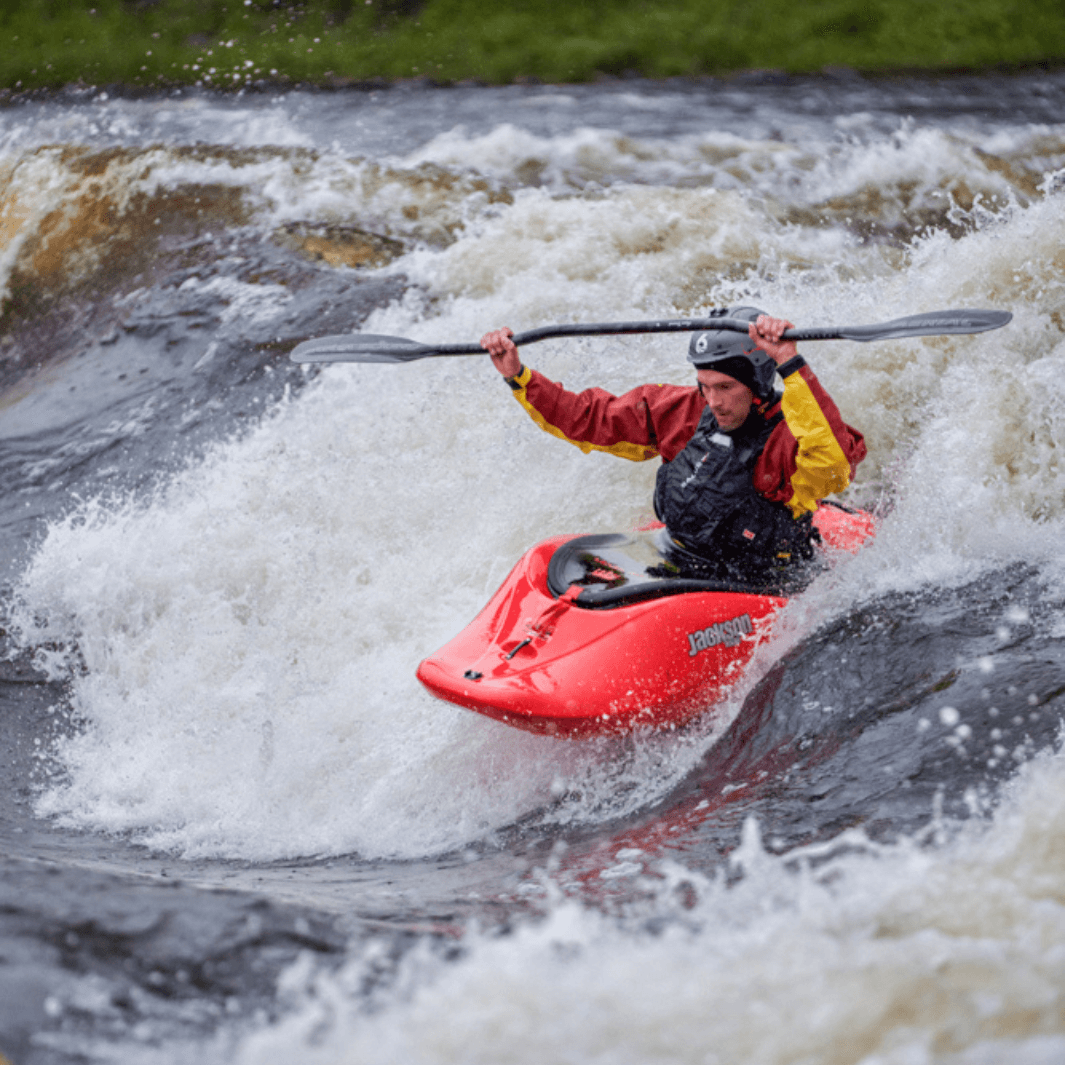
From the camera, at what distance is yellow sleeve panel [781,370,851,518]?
114 inches

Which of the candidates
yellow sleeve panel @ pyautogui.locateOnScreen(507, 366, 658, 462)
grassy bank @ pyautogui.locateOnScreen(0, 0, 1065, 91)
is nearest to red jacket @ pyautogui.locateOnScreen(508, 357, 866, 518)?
yellow sleeve panel @ pyautogui.locateOnScreen(507, 366, 658, 462)

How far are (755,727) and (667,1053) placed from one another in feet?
4.92

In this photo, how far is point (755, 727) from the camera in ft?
9.71

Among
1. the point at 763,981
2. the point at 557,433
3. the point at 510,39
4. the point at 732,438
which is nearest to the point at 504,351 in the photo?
the point at 557,433

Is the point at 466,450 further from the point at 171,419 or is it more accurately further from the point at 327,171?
the point at 327,171

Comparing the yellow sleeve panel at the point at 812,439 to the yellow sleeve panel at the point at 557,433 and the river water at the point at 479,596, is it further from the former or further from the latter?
the yellow sleeve panel at the point at 557,433

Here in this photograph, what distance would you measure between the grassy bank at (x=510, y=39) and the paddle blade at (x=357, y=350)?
6117 mm

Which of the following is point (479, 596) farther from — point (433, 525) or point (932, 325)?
point (932, 325)

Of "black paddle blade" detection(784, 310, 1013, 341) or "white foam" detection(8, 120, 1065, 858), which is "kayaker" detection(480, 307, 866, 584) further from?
"white foam" detection(8, 120, 1065, 858)

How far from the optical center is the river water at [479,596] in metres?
1.70

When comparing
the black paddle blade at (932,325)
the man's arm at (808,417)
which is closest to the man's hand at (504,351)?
the man's arm at (808,417)

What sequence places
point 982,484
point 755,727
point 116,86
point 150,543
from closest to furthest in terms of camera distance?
point 755,727 < point 982,484 < point 150,543 < point 116,86

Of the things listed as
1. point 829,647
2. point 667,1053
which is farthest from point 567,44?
point 667,1053

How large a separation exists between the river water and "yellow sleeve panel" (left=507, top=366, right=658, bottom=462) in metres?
0.80
